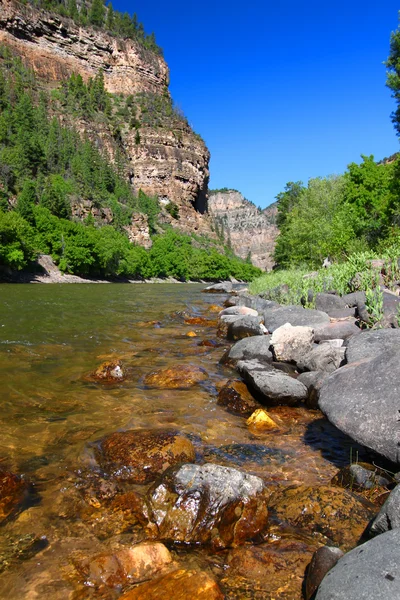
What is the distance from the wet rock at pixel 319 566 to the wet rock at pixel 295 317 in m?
7.43

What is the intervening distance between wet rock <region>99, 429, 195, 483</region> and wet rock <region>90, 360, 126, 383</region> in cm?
296

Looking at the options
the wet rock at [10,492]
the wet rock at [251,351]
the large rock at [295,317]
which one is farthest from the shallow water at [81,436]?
the large rock at [295,317]

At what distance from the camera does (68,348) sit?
1138cm

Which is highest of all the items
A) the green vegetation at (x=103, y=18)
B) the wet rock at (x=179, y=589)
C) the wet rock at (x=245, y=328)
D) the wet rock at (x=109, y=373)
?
the green vegetation at (x=103, y=18)

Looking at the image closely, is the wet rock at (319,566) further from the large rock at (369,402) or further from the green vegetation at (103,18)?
the green vegetation at (103,18)

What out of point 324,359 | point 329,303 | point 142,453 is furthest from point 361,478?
point 329,303

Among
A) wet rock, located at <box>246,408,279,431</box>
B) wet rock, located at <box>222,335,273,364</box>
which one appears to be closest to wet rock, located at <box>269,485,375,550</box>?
wet rock, located at <box>246,408,279,431</box>

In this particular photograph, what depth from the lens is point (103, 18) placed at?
142 metres

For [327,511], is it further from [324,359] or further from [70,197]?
[70,197]

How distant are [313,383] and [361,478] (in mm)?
2903

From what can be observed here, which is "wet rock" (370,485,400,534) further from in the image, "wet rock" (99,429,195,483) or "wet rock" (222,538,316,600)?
"wet rock" (99,429,195,483)

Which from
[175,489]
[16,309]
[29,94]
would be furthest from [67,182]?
[175,489]

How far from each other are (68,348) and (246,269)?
117752 mm

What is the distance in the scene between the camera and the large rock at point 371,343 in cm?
639
